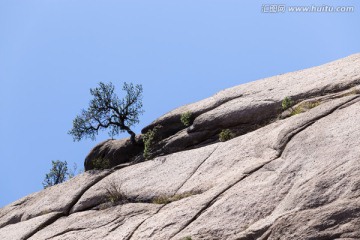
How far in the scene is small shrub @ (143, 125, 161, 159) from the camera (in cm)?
3254

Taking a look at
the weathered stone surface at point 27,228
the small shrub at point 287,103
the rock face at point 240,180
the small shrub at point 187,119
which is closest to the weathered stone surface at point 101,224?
the rock face at point 240,180

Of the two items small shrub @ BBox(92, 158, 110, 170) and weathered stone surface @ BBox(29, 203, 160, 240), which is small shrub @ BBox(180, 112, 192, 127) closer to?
small shrub @ BBox(92, 158, 110, 170)

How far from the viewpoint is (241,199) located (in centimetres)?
2314

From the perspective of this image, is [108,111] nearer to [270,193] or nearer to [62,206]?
[62,206]

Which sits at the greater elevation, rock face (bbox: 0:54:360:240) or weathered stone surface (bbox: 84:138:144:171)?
weathered stone surface (bbox: 84:138:144:171)

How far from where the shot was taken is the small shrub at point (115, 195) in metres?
29.1

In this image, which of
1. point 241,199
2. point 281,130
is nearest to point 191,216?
point 241,199

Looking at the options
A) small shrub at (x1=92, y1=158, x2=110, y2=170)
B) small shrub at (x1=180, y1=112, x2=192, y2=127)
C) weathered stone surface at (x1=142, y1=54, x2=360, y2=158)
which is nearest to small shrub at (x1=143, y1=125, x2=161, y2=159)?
weathered stone surface at (x1=142, y1=54, x2=360, y2=158)

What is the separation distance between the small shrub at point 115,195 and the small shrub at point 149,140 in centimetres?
309

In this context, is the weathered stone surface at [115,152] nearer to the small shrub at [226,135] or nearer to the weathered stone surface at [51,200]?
the weathered stone surface at [51,200]

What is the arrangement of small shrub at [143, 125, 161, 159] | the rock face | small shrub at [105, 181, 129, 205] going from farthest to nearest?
1. small shrub at [143, 125, 161, 159]
2. small shrub at [105, 181, 129, 205]
3. the rock face

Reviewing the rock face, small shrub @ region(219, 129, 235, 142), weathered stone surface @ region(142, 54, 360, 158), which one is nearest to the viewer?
the rock face

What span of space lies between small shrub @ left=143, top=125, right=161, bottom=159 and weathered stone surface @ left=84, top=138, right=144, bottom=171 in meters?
0.87

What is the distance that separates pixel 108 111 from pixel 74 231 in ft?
34.1
